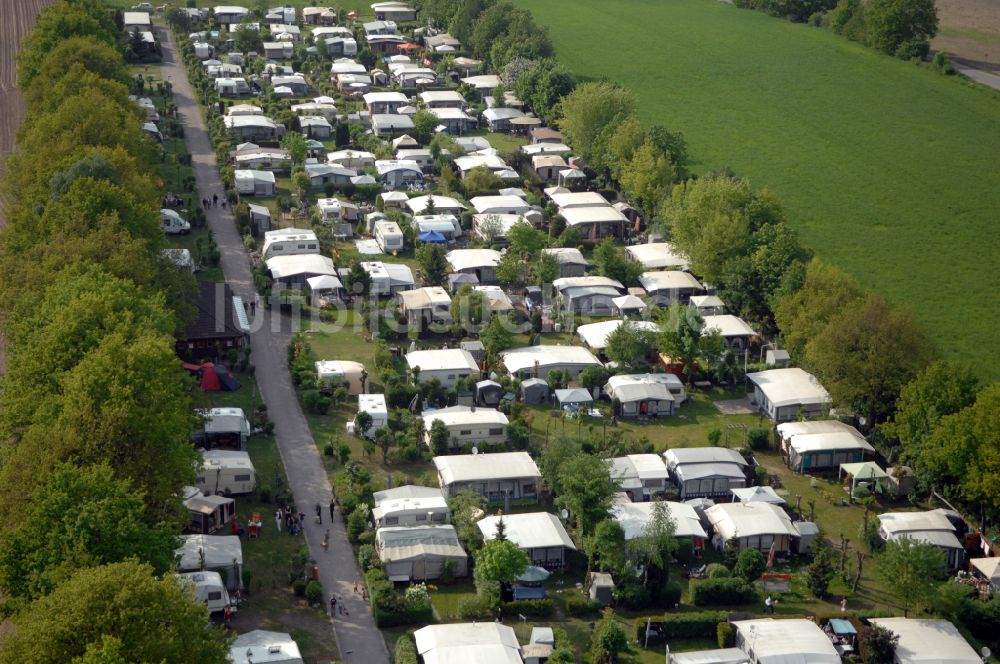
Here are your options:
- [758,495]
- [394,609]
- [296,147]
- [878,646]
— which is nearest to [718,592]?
[878,646]

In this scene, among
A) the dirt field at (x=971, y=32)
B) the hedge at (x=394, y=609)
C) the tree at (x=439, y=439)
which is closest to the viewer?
the hedge at (x=394, y=609)

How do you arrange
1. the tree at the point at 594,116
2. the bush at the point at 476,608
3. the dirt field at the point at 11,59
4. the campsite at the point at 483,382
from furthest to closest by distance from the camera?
the dirt field at the point at 11,59 → the tree at the point at 594,116 → the bush at the point at 476,608 → the campsite at the point at 483,382

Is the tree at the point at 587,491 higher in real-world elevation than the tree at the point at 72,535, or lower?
lower

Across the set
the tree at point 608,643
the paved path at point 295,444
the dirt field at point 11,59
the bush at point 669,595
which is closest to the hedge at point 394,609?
the paved path at point 295,444

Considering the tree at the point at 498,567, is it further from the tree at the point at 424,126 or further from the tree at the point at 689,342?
the tree at the point at 424,126

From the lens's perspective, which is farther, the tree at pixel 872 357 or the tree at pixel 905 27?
the tree at pixel 905 27

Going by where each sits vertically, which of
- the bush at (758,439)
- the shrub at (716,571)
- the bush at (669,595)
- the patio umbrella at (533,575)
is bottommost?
the patio umbrella at (533,575)

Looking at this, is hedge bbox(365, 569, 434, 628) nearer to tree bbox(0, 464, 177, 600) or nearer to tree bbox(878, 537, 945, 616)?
tree bbox(0, 464, 177, 600)
